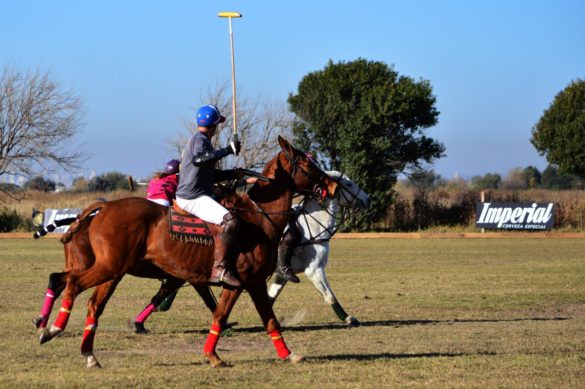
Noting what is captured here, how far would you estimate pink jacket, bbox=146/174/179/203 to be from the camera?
13.9m

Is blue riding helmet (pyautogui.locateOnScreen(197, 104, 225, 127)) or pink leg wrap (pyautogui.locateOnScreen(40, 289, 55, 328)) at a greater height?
blue riding helmet (pyautogui.locateOnScreen(197, 104, 225, 127))

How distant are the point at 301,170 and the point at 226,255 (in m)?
1.46

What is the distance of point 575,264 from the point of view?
28469mm

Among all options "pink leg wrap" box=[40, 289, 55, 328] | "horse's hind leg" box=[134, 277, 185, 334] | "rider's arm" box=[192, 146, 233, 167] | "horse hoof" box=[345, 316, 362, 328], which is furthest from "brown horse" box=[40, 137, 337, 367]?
"horse hoof" box=[345, 316, 362, 328]

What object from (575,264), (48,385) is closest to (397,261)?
(575,264)

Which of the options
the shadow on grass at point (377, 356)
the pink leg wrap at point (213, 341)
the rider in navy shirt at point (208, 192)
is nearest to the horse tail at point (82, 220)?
the rider in navy shirt at point (208, 192)

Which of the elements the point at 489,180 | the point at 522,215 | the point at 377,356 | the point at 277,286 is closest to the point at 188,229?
the point at 377,356

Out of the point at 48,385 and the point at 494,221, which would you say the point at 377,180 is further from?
the point at 48,385

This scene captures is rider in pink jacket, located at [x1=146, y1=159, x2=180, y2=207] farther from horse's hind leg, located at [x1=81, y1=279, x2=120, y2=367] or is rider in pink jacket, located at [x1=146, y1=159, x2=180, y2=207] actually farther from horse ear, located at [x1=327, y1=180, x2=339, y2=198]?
horse's hind leg, located at [x1=81, y1=279, x2=120, y2=367]

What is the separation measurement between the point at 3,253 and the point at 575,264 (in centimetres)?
1815

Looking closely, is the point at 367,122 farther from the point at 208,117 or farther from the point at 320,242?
the point at 208,117

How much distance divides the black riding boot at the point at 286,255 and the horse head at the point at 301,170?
332 centimetres

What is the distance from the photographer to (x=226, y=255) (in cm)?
1055

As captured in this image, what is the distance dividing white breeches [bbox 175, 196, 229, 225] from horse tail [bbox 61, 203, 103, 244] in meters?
0.97
